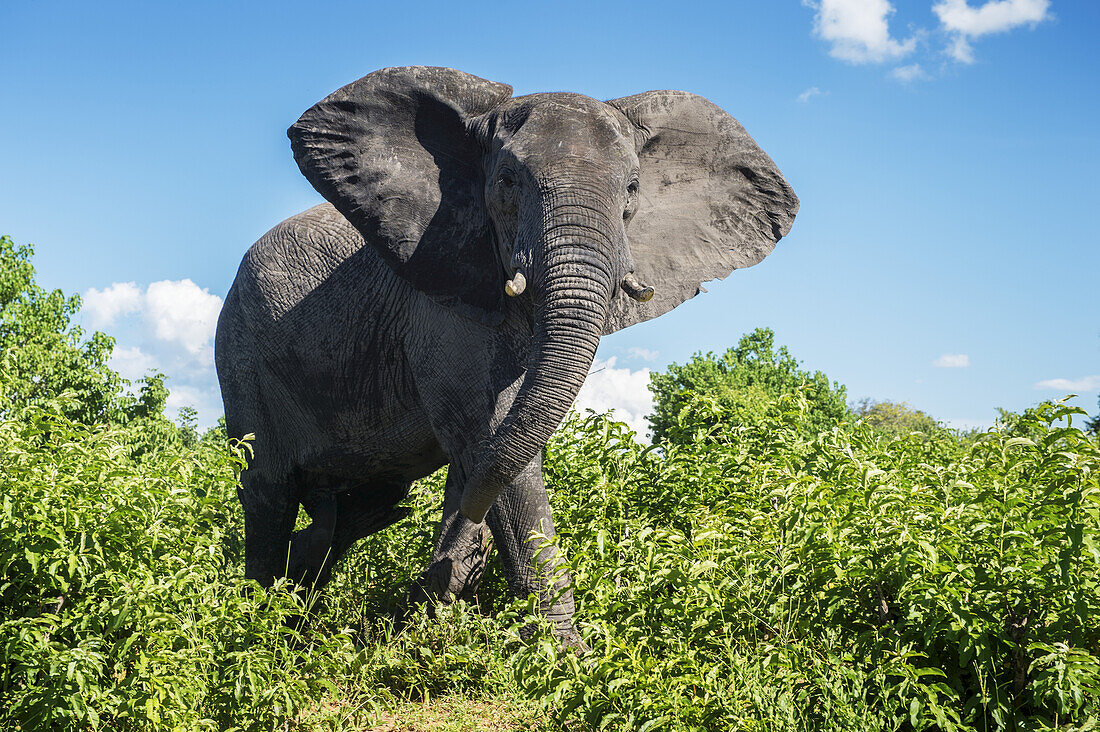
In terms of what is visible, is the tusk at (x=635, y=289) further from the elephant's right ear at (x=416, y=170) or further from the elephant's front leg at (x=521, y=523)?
the elephant's front leg at (x=521, y=523)

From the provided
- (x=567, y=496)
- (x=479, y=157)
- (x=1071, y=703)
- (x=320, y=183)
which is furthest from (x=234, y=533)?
(x=1071, y=703)

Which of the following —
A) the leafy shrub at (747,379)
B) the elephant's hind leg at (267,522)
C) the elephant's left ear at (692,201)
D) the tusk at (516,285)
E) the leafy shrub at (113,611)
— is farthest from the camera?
the leafy shrub at (747,379)

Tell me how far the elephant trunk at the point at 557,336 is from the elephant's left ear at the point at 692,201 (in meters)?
0.88

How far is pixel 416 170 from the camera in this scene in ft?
18.7

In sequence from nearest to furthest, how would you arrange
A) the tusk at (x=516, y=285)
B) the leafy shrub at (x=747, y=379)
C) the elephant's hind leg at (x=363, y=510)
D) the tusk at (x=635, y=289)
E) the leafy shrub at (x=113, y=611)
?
1. the leafy shrub at (x=113, y=611)
2. the tusk at (x=516, y=285)
3. the tusk at (x=635, y=289)
4. the elephant's hind leg at (x=363, y=510)
5. the leafy shrub at (x=747, y=379)

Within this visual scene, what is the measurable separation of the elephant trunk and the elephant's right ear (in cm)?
79

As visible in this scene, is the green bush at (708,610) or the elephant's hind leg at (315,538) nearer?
the green bush at (708,610)

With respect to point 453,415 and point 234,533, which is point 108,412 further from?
point 453,415

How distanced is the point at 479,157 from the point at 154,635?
2926 mm

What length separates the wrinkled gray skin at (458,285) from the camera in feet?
15.7

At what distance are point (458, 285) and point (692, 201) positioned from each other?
5.12 ft

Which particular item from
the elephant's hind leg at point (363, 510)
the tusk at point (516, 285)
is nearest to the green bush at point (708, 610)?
the tusk at point (516, 285)

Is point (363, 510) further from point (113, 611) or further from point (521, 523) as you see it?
point (113, 611)

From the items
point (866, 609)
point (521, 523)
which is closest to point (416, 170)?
point (521, 523)
